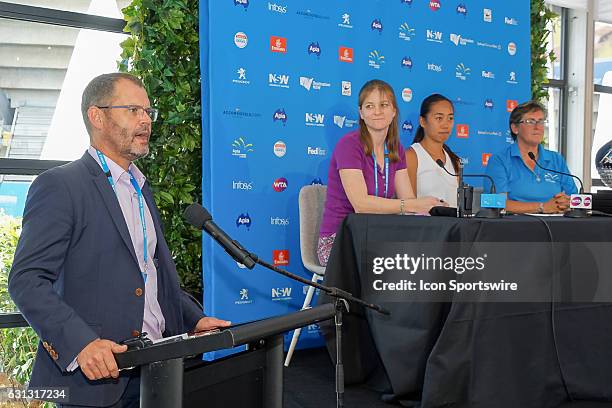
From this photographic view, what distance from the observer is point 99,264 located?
1.44 m

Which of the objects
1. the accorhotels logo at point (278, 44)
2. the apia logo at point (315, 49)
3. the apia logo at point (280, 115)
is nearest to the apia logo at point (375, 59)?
the apia logo at point (315, 49)

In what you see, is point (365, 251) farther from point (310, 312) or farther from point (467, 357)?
point (310, 312)

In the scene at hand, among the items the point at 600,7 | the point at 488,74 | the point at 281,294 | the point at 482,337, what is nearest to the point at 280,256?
the point at 281,294

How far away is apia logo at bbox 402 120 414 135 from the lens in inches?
170

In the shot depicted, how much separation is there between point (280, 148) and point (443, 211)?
137 centimetres

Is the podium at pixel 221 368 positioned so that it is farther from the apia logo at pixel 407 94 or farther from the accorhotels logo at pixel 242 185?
the apia logo at pixel 407 94

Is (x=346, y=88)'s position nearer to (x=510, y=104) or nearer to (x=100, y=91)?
(x=510, y=104)

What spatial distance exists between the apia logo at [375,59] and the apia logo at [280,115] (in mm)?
760

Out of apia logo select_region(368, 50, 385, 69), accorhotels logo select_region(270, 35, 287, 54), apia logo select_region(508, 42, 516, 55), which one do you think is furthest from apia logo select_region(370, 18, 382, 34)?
apia logo select_region(508, 42, 516, 55)

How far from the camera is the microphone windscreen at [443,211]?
259 cm

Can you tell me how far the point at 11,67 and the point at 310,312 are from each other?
3.06 m

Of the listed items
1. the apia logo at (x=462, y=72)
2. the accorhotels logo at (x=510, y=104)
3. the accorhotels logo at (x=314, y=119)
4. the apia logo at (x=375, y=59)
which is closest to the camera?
the accorhotels logo at (x=314, y=119)

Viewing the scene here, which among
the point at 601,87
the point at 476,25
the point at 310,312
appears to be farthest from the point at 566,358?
the point at 601,87

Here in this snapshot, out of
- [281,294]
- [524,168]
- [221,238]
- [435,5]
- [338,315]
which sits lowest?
[281,294]
